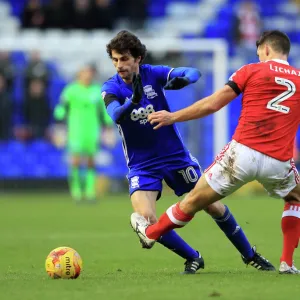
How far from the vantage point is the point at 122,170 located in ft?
74.6

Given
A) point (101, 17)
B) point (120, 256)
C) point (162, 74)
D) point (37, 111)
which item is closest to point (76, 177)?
point (37, 111)

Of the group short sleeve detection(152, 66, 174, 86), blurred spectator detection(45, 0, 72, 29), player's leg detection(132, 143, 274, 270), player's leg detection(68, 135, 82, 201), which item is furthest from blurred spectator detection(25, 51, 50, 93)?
player's leg detection(132, 143, 274, 270)

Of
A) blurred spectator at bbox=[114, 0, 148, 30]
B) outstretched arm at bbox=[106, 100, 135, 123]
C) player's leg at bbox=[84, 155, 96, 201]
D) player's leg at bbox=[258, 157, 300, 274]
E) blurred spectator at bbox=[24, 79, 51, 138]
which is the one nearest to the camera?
player's leg at bbox=[258, 157, 300, 274]

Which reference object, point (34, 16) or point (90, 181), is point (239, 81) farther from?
point (34, 16)

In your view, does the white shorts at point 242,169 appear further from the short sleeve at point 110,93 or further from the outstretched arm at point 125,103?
the short sleeve at point 110,93

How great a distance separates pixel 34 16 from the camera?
24.1 metres

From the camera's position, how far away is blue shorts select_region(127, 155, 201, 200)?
863 centimetres

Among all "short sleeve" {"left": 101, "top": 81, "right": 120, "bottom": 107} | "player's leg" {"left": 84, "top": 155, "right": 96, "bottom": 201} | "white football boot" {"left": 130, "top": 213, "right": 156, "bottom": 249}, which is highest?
"short sleeve" {"left": 101, "top": 81, "right": 120, "bottom": 107}

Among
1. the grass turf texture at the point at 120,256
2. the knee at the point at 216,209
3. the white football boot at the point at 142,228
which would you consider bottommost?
the grass turf texture at the point at 120,256

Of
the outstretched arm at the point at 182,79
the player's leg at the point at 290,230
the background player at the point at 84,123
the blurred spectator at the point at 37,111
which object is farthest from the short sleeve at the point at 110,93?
the blurred spectator at the point at 37,111

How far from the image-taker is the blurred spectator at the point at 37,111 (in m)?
22.8

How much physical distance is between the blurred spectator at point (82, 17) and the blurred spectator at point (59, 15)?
5.5 inches

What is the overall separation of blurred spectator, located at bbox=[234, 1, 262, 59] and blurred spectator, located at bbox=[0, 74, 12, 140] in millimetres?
6129

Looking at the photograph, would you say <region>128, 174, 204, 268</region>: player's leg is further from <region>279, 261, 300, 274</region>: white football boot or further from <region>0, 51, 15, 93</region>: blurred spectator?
<region>0, 51, 15, 93</region>: blurred spectator
